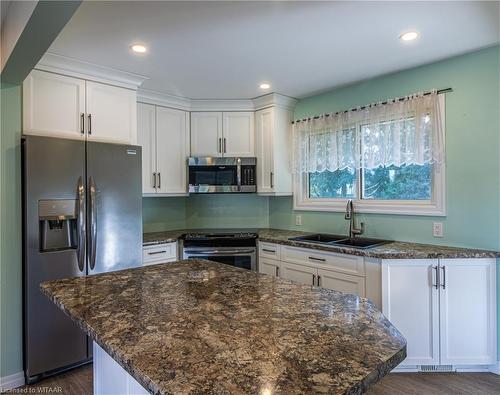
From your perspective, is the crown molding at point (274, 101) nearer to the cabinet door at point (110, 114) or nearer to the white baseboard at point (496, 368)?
the cabinet door at point (110, 114)

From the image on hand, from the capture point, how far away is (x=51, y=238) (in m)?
2.39

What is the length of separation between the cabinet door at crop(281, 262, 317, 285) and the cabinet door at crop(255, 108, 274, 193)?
A: 3.01 feet

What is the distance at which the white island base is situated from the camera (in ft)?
4.11

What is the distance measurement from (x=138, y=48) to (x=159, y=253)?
1835mm

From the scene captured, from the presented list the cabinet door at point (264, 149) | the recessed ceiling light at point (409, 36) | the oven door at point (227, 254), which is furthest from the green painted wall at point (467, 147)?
the oven door at point (227, 254)

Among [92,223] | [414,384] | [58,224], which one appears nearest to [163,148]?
[92,223]

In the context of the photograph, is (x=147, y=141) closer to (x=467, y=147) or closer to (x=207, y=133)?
(x=207, y=133)

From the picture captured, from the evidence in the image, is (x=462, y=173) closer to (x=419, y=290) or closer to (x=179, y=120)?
(x=419, y=290)

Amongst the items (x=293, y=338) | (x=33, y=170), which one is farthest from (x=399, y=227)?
(x=33, y=170)

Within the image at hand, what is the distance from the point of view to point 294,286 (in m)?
1.57

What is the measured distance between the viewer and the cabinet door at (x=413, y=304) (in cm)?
240

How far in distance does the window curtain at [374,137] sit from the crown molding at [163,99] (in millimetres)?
1273

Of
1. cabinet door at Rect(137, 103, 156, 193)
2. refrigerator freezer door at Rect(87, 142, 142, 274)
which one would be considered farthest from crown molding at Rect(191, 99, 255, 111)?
refrigerator freezer door at Rect(87, 142, 142, 274)

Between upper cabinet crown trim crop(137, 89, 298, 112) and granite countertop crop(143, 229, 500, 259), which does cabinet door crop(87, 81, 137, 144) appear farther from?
granite countertop crop(143, 229, 500, 259)
